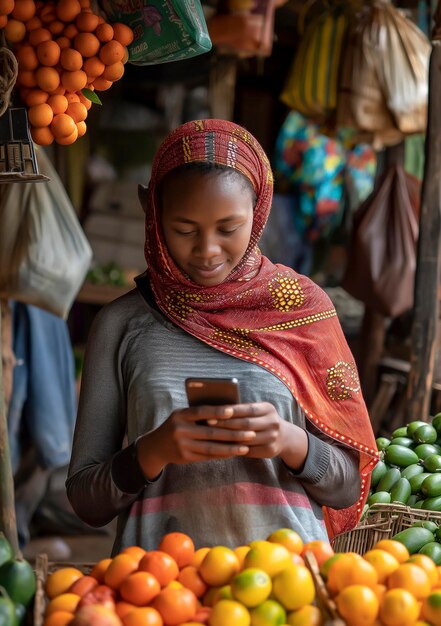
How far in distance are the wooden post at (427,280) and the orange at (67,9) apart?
2.20 m

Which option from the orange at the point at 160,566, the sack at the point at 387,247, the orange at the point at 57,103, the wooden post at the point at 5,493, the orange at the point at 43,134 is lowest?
the sack at the point at 387,247

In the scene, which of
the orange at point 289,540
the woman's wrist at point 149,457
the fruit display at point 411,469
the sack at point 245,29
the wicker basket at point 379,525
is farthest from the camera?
the sack at point 245,29

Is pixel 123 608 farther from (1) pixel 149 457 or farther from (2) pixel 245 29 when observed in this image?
(2) pixel 245 29

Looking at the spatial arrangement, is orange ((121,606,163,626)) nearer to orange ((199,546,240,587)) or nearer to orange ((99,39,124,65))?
orange ((199,546,240,587))

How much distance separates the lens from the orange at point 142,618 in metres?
1.38

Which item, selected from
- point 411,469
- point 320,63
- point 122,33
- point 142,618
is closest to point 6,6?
point 122,33

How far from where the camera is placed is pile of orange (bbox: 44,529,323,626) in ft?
4.55

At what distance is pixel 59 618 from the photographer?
137cm

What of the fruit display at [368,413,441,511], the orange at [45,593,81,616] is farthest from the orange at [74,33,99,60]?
the fruit display at [368,413,441,511]

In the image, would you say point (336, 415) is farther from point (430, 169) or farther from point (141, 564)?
point (430, 169)

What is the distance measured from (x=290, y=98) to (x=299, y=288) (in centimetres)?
329

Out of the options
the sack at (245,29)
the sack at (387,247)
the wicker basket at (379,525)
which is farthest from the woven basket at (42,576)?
the sack at (387,247)

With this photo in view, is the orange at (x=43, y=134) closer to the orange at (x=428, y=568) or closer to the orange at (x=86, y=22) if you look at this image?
the orange at (x=86, y=22)

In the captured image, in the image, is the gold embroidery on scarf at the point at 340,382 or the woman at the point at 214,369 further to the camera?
the gold embroidery on scarf at the point at 340,382
